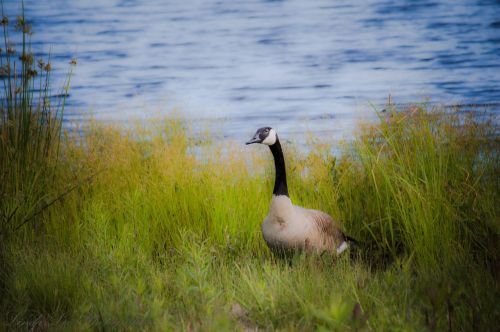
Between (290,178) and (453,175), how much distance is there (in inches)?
62.9

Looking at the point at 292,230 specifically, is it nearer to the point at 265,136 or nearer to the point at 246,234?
the point at 265,136

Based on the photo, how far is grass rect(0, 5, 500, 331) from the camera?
3734 mm

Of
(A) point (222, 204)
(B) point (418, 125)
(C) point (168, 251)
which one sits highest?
(B) point (418, 125)

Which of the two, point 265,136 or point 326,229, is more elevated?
point 265,136

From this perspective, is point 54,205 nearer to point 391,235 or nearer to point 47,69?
point 47,69

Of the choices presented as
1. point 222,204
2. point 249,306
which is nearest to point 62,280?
point 249,306

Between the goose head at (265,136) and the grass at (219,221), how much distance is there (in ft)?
2.83

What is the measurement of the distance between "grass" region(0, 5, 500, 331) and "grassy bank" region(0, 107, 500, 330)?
0.02 meters

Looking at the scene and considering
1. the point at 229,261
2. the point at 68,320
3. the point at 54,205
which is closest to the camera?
the point at 68,320

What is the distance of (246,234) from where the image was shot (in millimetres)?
5582

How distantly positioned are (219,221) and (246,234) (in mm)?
272

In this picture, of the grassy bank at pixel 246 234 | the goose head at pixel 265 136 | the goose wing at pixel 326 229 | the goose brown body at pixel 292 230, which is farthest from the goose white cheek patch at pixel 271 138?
the grassy bank at pixel 246 234

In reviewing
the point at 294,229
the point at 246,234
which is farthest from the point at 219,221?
the point at 294,229

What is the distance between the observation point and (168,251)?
5.67m
